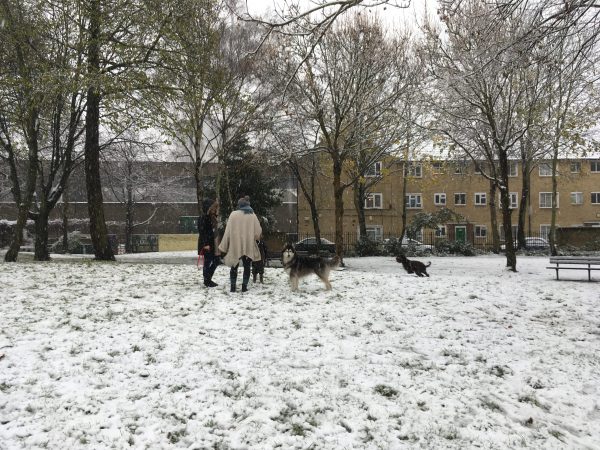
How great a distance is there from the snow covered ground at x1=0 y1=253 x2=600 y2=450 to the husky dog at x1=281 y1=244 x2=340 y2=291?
1.05 metres

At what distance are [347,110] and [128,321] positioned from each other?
13.0 meters

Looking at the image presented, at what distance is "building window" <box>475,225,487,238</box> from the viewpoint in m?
47.1

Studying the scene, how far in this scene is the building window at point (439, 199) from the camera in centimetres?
4831

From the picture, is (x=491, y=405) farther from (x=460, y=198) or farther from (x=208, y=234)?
(x=460, y=198)

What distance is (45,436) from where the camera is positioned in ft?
11.6

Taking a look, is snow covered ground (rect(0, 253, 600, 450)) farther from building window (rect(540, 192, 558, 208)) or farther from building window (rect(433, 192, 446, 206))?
building window (rect(540, 192, 558, 208))

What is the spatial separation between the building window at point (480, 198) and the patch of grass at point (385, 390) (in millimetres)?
47599

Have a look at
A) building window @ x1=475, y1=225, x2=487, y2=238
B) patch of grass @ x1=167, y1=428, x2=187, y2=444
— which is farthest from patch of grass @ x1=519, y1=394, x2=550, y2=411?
building window @ x1=475, y1=225, x2=487, y2=238

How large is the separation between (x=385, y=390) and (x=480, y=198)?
4796cm

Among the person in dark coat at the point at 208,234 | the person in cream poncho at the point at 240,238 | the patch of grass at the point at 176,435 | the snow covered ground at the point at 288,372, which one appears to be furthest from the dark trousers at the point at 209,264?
the patch of grass at the point at 176,435

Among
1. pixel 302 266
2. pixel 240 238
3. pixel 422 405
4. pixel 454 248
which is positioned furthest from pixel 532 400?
pixel 454 248

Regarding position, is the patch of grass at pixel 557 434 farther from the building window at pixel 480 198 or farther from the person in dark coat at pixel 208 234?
the building window at pixel 480 198

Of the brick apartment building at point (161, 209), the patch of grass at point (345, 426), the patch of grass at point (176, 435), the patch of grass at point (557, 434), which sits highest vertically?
the brick apartment building at point (161, 209)

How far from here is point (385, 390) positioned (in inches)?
183
